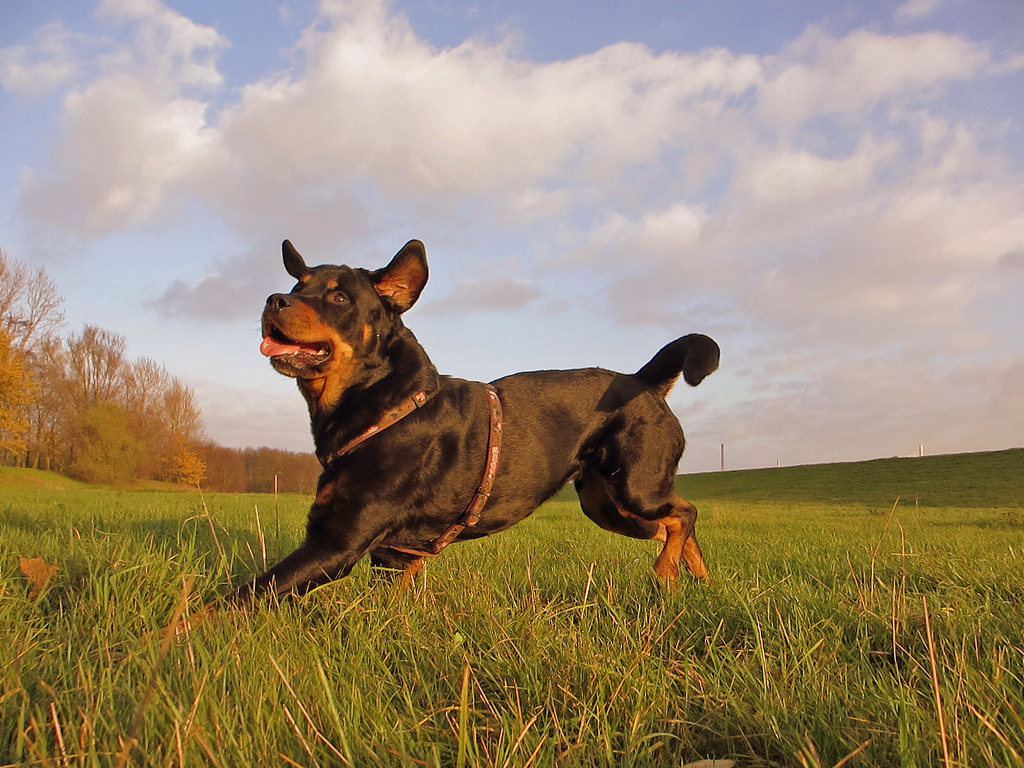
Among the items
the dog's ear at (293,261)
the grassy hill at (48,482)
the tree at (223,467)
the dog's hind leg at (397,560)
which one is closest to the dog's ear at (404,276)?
the dog's ear at (293,261)

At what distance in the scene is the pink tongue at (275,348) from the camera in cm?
362

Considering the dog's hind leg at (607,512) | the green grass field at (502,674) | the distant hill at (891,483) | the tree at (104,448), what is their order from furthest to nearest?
the tree at (104,448), the distant hill at (891,483), the dog's hind leg at (607,512), the green grass field at (502,674)

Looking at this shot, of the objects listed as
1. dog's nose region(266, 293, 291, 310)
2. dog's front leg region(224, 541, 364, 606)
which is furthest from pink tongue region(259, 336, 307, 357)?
dog's front leg region(224, 541, 364, 606)

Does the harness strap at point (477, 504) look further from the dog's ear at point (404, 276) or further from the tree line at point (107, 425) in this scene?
the tree line at point (107, 425)

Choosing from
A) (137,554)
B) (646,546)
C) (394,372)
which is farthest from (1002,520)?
(137,554)

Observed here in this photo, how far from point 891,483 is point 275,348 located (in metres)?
39.2

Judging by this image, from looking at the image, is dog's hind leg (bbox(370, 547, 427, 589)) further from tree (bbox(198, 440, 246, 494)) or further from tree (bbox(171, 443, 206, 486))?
tree (bbox(198, 440, 246, 494))

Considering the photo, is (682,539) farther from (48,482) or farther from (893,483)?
(48,482)

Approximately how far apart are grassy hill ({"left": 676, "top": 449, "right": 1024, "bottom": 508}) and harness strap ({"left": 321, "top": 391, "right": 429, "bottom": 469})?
24.2 m

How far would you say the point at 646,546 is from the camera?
654 centimetres

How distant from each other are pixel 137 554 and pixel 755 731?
120 inches

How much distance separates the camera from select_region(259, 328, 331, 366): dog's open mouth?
3.63 metres

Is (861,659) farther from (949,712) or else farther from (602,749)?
(602,749)

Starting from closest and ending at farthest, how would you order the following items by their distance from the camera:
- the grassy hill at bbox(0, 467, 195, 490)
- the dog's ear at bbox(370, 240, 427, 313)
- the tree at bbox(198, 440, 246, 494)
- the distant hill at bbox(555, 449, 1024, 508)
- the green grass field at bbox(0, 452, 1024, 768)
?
1. the green grass field at bbox(0, 452, 1024, 768)
2. the dog's ear at bbox(370, 240, 427, 313)
3. the distant hill at bbox(555, 449, 1024, 508)
4. the grassy hill at bbox(0, 467, 195, 490)
5. the tree at bbox(198, 440, 246, 494)
